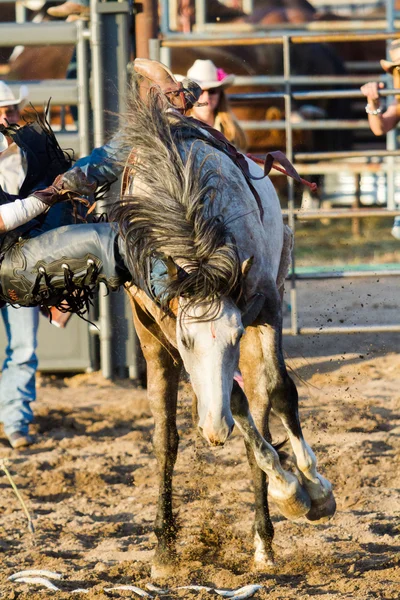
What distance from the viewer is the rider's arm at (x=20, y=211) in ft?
10.6

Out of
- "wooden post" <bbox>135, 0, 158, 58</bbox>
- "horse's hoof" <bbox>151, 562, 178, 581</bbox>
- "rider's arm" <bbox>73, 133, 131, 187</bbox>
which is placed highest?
"wooden post" <bbox>135, 0, 158, 58</bbox>

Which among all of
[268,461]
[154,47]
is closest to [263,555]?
[268,461]

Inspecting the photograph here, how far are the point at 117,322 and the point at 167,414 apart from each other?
2.68m

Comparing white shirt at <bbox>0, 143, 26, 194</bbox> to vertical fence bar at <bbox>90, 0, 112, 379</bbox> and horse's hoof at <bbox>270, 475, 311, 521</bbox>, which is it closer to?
vertical fence bar at <bbox>90, 0, 112, 379</bbox>

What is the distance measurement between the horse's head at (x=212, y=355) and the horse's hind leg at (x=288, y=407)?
553 millimetres

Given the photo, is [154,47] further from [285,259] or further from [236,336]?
[236,336]

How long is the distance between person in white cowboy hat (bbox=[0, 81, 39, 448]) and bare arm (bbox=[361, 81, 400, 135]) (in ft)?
6.71

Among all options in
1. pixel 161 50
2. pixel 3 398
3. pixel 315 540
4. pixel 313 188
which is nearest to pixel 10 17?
pixel 161 50

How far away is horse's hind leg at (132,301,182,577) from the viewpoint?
3.76 meters

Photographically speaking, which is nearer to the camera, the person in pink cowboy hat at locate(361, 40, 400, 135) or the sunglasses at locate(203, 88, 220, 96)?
the sunglasses at locate(203, 88, 220, 96)

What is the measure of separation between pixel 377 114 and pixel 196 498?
273 cm

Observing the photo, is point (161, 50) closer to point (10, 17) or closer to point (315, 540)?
point (315, 540)

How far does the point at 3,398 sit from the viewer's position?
563cm

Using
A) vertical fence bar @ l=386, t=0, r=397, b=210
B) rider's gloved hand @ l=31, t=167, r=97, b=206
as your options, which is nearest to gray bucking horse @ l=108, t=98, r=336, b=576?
rider's gloved hand @ l=31, t=167, r=97, b=206
